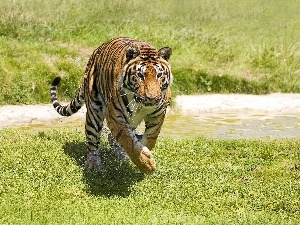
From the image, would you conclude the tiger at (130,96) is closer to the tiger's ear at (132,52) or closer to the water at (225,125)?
the tiger's ear at (132,52)

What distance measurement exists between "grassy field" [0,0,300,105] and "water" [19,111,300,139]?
1.03 metres

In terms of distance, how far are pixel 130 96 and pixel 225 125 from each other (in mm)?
4820

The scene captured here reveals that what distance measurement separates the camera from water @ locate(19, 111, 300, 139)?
10.1 m

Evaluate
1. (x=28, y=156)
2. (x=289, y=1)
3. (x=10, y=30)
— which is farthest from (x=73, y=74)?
(x=289, y=1)

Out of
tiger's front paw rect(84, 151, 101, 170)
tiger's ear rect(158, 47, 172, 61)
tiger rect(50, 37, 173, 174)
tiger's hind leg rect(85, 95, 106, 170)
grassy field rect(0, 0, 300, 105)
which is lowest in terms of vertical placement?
grassy field rect(0, 0, 300, 105)

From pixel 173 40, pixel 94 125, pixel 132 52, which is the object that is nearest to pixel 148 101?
pixel 132 52

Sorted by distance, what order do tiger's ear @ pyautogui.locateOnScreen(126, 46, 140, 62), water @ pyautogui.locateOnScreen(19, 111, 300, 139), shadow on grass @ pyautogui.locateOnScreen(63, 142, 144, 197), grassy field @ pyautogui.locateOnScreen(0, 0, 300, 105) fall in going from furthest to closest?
grassy field @ pyautogui.locateOnScreen(0, 0, 300, 105) < water @ pyautogui.locateOnScreen(19, 111, 300, 139) < shadow on grass @ pyautogui.locateOnScreen(63, 142, 144, 197) < tiger's ear @ pyautogui.locateOnScreen(126, 46, 140, 62)

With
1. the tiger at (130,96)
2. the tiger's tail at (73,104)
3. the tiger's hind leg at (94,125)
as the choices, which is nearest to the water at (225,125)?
the tiger's tail at (73,104)

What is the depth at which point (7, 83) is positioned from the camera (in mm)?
11258

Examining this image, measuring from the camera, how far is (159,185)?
6.57 m

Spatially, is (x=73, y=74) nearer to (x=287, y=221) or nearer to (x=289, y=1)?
(x=287, y=221)

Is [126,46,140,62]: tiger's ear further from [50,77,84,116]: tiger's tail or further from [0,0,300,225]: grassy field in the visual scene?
[50,77,84,116]: tiger's tail

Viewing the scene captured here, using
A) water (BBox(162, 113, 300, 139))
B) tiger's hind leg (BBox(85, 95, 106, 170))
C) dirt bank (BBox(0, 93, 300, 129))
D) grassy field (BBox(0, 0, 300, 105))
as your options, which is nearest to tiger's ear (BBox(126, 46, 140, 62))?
tiger's hind leg (BBox(85, 95, 106, 170))

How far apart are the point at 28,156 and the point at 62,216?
6.70 feet
